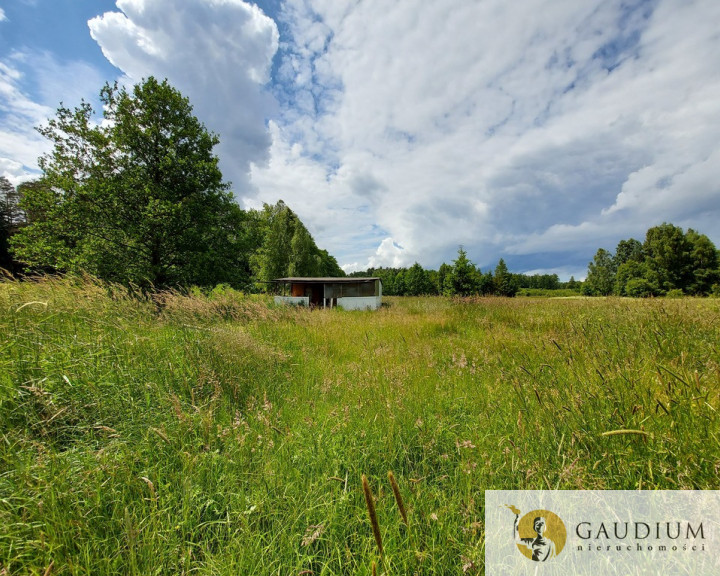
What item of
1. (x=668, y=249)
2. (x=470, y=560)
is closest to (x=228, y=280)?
(x=470, y=560)

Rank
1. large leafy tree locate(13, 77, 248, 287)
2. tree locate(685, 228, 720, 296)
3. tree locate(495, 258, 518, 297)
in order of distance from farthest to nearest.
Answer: tree locate(495, 258, 518, 297) < tree locate(685, 228, 720, 296) < large leafy tree locate(13, 77, 248, 287)

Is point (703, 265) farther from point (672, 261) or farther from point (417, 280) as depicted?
point (417, 280)

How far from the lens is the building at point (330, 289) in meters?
23.8

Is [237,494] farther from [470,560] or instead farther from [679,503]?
[679,503]

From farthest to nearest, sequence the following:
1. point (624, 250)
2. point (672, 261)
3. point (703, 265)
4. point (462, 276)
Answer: point (624, 250), point (672, 261), point (703, 265), point (462, 276)

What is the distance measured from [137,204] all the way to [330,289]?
15.6 metres

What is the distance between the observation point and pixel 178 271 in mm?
12281

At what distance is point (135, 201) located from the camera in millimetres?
11750

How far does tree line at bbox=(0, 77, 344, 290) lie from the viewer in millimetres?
10898

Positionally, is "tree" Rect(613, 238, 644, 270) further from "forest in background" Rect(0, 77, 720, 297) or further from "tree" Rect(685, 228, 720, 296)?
"forest in background" Rect(0, 77, 720, 297)

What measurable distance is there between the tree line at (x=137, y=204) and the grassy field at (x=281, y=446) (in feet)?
29.0

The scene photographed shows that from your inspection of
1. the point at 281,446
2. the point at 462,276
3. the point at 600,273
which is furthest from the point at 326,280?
the point at 600,273

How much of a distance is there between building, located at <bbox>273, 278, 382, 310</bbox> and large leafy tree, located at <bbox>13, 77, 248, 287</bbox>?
11.3 m

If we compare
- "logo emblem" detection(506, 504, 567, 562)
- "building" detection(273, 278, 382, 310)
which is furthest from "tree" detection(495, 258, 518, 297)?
"logo emblem" detection(506, 504, 567, 562)
